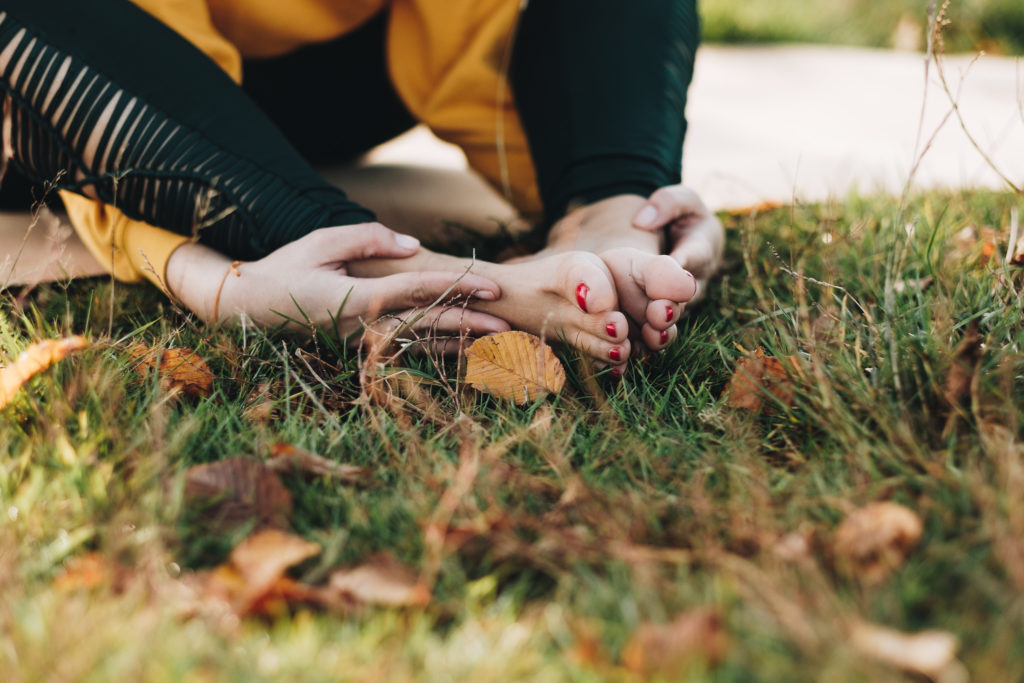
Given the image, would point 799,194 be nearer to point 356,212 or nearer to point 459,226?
point 459,226

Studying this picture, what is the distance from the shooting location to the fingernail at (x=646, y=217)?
→ 1.30 metres

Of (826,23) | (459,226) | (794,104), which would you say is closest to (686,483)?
(459,226)

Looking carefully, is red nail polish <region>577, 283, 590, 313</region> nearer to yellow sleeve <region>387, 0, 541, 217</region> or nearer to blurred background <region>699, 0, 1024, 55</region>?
yellow sleeve <region>387, 0, 541, 217</region>

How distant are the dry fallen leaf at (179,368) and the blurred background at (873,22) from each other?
4035 mm

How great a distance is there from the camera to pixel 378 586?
0.70 m

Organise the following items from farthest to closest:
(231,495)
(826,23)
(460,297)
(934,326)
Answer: (826,23) → (460,297) → (934,326) → (231,495)

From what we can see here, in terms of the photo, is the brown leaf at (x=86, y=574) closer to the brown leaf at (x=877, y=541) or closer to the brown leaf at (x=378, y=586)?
the brown leaf at (x=378, y=586)

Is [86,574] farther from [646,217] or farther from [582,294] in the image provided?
[646,217]

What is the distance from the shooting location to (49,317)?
1312 mm

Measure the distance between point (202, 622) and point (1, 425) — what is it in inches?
16.5

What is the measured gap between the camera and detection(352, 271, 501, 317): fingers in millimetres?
1113

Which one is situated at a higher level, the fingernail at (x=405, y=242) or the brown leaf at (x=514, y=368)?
the fingernail at (x=405, y=242)

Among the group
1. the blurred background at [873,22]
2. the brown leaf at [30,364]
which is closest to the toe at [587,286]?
the brown leaf at [30,364]

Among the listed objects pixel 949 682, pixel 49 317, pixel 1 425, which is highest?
pixel 949 682
